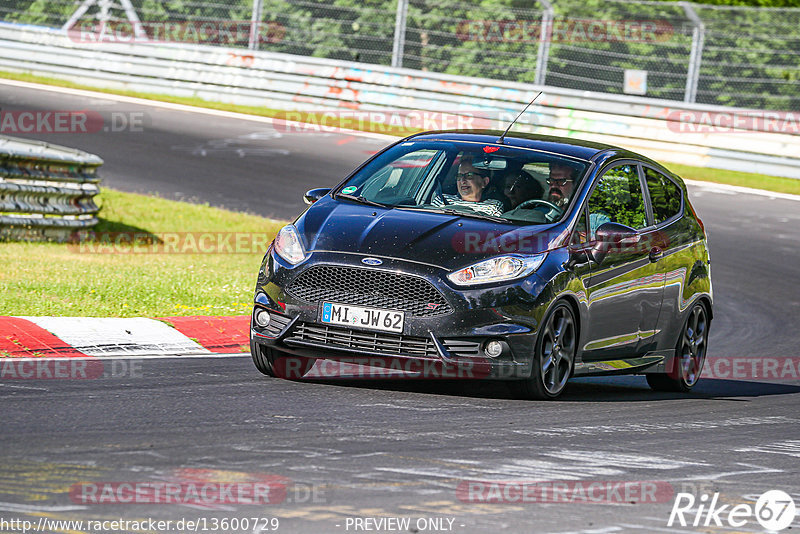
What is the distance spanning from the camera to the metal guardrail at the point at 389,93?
23.4 metres

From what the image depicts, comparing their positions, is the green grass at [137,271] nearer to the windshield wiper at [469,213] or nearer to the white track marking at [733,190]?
the windshield wiper at [469,213]

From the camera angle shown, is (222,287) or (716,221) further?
(716,221)

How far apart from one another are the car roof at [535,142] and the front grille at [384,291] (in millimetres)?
1862

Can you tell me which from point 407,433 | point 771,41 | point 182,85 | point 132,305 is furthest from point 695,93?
point 407,433

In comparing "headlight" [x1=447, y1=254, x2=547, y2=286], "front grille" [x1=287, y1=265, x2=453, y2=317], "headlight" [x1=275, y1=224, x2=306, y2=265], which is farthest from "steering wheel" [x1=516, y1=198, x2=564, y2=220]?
"headlight" [x1=275, y1=224, x2=306, y2=265]

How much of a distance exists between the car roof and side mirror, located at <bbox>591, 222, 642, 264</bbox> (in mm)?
650

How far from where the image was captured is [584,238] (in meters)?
8.86

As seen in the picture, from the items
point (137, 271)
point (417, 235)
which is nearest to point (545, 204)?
point (417, 235)

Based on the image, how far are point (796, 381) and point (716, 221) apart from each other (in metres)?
8.60

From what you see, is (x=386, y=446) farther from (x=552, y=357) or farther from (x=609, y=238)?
(x=609, y=238)

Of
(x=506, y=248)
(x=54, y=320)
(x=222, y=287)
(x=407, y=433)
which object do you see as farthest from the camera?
(x=222, y=287)

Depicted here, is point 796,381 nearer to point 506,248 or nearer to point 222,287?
point 506,248
